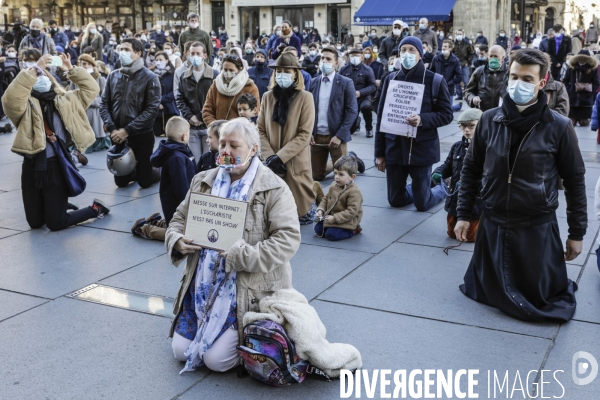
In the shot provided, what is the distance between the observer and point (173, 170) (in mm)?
→ 6980

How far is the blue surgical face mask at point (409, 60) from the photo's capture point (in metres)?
7.77

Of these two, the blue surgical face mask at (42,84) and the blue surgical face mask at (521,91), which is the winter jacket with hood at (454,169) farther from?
the blue surgical face mask at (42,84)

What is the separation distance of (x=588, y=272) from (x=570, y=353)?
1.78 meters

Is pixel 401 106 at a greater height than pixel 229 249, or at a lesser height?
greater

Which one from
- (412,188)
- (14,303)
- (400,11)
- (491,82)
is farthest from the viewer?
(400,11)

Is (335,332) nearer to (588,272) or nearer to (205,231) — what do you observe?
(205,231)

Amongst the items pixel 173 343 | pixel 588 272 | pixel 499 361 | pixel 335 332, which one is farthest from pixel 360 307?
pixel 588 272

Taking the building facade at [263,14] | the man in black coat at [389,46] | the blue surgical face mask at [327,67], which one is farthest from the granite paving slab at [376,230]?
the building facade at [263,14]

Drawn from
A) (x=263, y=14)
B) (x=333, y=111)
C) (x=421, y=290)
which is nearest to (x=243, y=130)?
(x=421, y=290)

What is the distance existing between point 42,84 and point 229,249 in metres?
4.08

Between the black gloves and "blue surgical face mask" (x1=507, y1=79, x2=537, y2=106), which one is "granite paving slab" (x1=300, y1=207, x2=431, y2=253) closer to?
the black gloves

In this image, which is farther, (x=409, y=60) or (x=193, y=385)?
(x=409, y=60)

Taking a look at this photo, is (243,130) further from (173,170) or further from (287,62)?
(287,62)

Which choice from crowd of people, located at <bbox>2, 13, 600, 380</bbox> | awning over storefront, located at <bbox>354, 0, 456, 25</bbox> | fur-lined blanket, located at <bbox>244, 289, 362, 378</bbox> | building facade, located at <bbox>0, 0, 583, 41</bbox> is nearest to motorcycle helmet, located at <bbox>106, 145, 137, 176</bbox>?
crowd of people, located at <bbox>2, 13, 600, 380</bbox>
